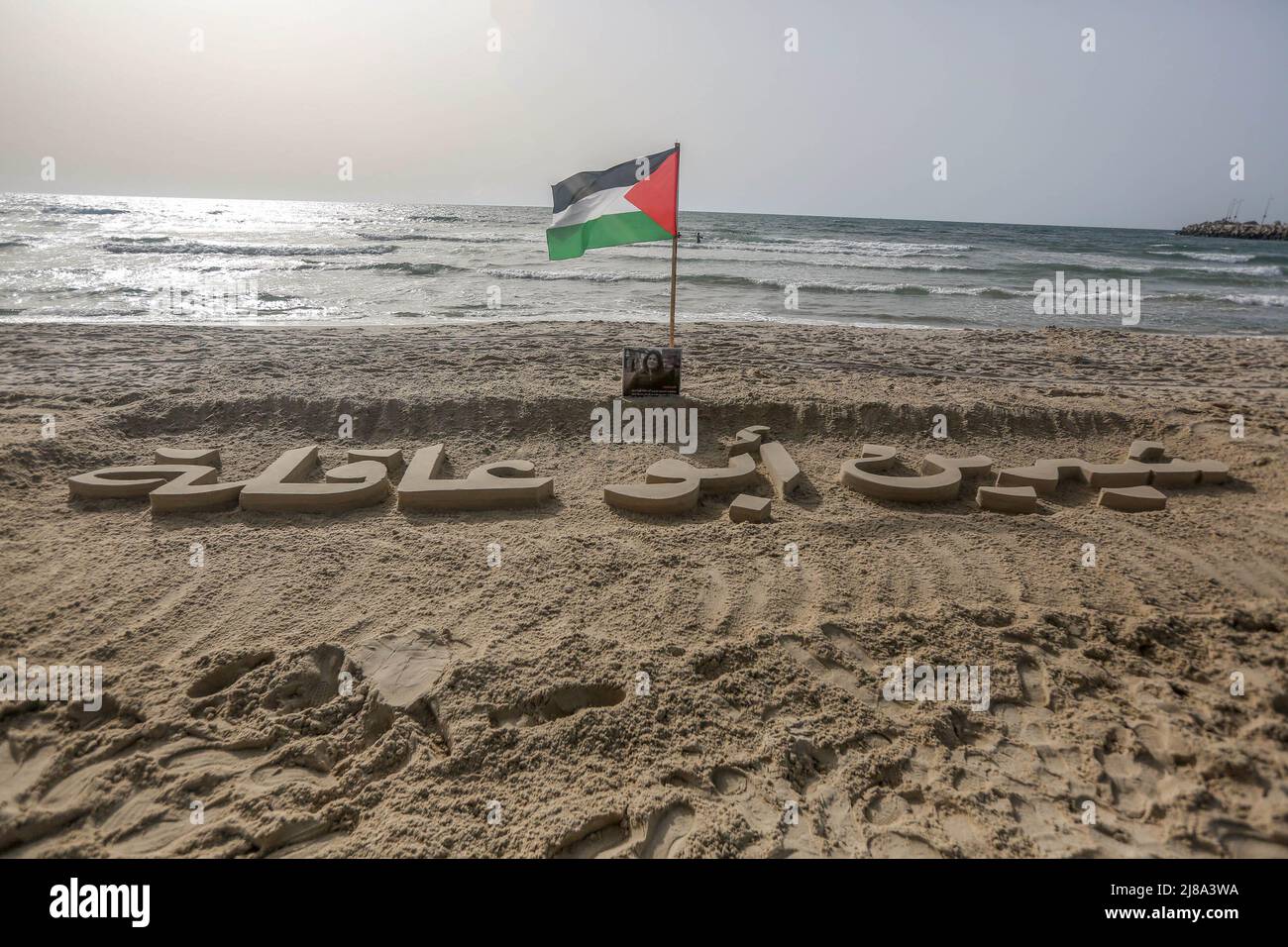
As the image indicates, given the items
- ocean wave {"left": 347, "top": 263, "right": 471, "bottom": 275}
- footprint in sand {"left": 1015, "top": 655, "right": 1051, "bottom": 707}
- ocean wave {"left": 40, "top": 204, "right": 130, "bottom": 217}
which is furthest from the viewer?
ocean wave {"left": 40, "top": 204, "right": 130, "bottom": 217}

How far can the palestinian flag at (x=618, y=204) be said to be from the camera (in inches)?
232

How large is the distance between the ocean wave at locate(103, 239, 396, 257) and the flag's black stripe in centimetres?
2018

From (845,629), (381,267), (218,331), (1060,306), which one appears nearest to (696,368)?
(845,629)

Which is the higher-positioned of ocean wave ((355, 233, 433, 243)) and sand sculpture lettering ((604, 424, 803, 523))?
ocean wave ((355, 233, 433, 243))

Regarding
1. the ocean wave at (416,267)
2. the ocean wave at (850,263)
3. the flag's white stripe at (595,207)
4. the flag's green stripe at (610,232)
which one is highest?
the ocean wave at (850,263)

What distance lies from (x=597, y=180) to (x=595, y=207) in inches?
10.6

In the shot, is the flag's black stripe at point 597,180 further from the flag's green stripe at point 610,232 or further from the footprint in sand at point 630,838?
the footprint in sand at point 630,838

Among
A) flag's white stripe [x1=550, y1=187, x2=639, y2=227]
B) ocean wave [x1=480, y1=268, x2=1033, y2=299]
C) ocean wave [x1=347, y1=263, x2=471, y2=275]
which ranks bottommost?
flag's white stripe [x1=550, y1=187, x2=639, y2=227]

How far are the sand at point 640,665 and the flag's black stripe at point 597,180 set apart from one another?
2541 millimetres

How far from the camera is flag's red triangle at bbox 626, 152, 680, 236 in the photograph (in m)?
5.87

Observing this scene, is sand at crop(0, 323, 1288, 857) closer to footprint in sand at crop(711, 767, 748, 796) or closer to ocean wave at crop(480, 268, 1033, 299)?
footprint in sand at crop(711, 767, 748, 796)

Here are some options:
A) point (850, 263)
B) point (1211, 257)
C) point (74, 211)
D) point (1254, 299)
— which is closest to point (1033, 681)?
point (1254, 299)

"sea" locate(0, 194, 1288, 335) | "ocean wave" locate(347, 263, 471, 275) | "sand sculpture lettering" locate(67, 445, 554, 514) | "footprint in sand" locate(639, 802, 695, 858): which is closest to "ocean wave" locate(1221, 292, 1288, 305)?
"sea" locate(0, 194, 1288, 335)

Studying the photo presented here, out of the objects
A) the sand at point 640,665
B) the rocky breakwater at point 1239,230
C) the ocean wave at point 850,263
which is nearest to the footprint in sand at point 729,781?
the sand at point 640,665
